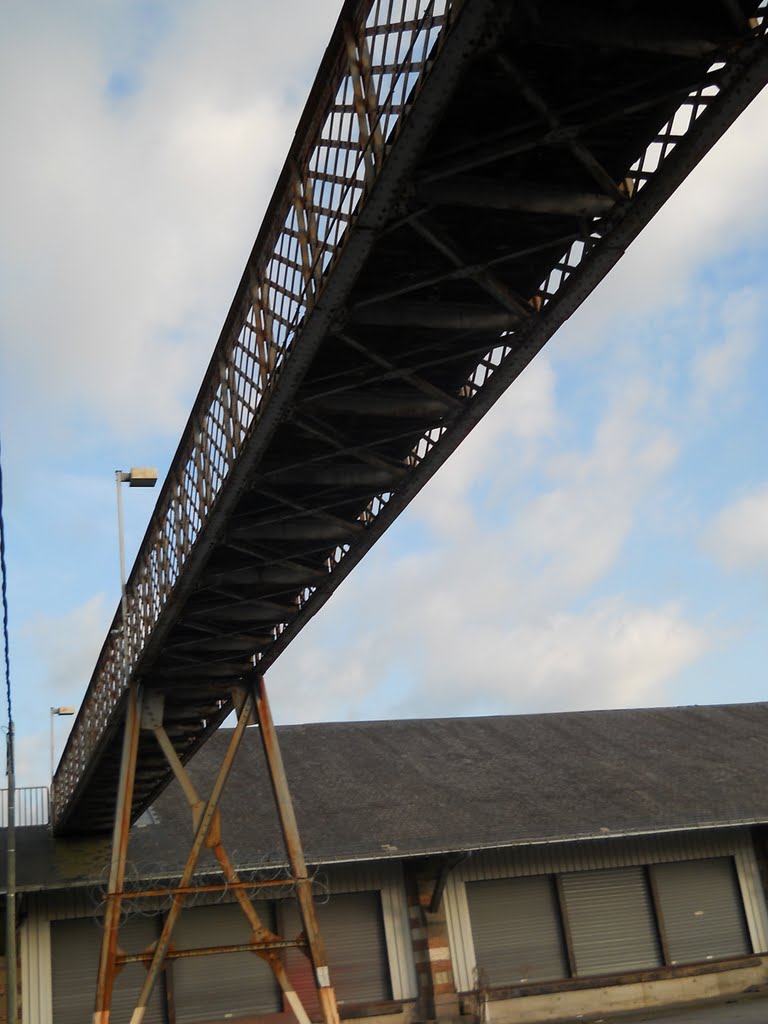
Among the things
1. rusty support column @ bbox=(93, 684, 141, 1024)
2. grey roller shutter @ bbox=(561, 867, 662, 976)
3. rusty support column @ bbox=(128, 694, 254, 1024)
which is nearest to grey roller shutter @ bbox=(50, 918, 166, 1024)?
rusty support column @ bbox=(128, 694, 254, 1024)

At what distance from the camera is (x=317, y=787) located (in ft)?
69.3

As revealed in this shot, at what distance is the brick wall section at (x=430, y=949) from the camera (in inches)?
733

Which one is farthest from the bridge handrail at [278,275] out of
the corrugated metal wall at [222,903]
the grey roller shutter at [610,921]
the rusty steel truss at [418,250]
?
the grey roller shutter at [610,921]

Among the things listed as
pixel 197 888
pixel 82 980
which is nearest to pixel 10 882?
pixel 82 980

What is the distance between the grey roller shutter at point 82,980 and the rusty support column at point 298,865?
6615 mm

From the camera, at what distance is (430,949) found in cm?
1894

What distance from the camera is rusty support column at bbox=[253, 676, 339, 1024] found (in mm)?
11047

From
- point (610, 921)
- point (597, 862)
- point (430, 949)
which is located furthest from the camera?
point (597, 862)

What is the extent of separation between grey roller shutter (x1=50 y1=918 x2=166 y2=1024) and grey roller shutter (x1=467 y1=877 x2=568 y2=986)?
5658 mm

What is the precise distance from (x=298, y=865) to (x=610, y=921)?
10.9m

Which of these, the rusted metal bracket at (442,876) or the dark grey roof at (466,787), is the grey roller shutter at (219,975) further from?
the rusted metal bracket at (442,876)

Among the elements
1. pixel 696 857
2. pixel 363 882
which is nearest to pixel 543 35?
pixel 363 882

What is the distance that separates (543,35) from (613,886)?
18.9 m

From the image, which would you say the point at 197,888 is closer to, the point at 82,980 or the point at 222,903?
the point at 82,980
